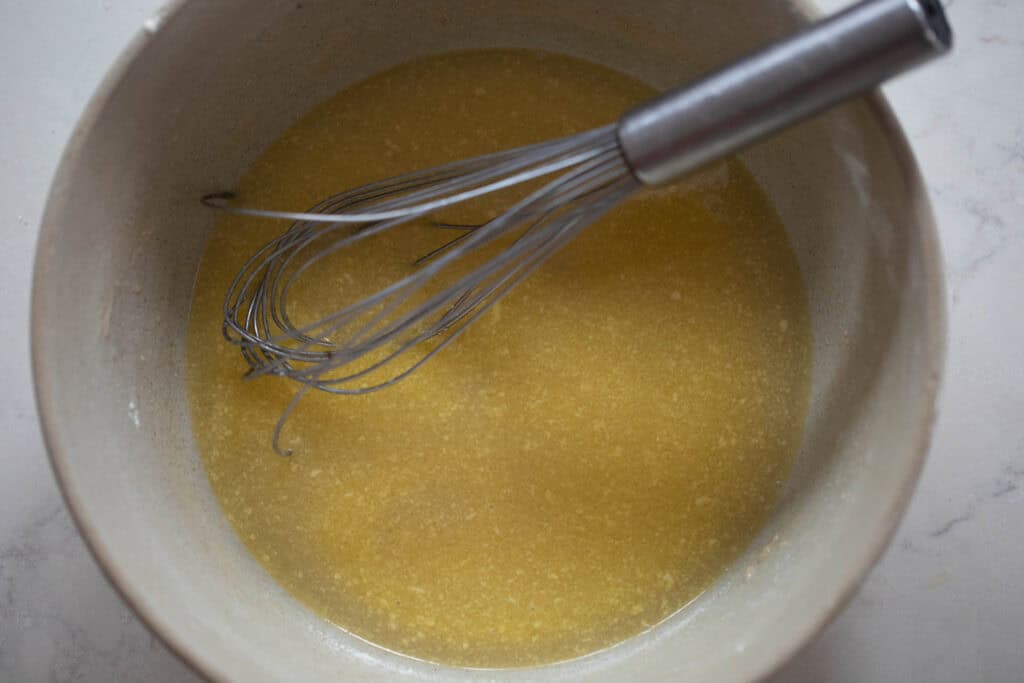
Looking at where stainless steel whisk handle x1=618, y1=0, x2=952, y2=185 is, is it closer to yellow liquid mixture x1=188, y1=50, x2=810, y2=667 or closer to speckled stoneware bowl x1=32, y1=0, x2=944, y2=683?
speckled stoneware bowl x1=32, y1=0, x2=944, y2=683

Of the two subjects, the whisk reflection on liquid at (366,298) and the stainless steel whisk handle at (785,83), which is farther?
the whisk reflection on liquid at (366,298)

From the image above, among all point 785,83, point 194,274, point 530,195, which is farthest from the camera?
point 194,274

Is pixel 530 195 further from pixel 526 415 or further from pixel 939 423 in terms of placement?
pixel 939 423

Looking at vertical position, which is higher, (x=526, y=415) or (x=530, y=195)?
(x=530, y=195)

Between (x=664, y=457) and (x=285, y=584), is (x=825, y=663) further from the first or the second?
(x=285, y=584)

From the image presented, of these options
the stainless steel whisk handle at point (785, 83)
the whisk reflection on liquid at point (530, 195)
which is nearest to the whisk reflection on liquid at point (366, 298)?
the whisk reflection on liquid at point (530, 195)

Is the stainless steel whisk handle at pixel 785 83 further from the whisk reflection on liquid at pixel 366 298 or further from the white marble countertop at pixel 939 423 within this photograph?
the white marble countertop at pixel 939 423

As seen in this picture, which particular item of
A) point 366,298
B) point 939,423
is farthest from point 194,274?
point 939,423
